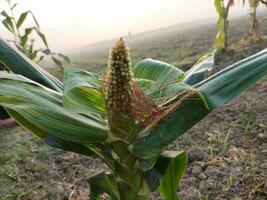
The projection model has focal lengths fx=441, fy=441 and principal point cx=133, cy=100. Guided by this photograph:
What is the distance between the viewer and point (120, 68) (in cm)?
81

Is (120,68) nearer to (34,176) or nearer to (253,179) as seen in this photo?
(253,179)

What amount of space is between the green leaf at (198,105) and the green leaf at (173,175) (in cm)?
20

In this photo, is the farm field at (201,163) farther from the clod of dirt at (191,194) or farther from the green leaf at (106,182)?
the green leaf at (106,182)

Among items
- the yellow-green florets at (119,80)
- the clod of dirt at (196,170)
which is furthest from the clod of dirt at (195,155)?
the yellow-green florets at (119,80)

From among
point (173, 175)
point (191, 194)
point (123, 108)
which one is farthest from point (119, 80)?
point (191, 194)

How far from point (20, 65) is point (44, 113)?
231 mm

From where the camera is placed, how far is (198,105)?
92 cm

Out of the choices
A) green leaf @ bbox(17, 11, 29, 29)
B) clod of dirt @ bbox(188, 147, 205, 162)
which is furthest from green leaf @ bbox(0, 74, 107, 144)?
green leaf @ bbox(17, 11, 29, 29)

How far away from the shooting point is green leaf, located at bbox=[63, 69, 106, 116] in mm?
898

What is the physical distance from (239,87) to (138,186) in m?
0.31

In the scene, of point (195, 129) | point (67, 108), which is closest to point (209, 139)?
point (195, 129)

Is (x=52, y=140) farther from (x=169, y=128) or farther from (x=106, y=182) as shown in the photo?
(x=169, y=128)

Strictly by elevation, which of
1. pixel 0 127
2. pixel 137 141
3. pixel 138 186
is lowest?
pixel 0 127

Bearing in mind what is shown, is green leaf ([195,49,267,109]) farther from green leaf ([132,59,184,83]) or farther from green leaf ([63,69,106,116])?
green leaf ([63,69,106,116])
